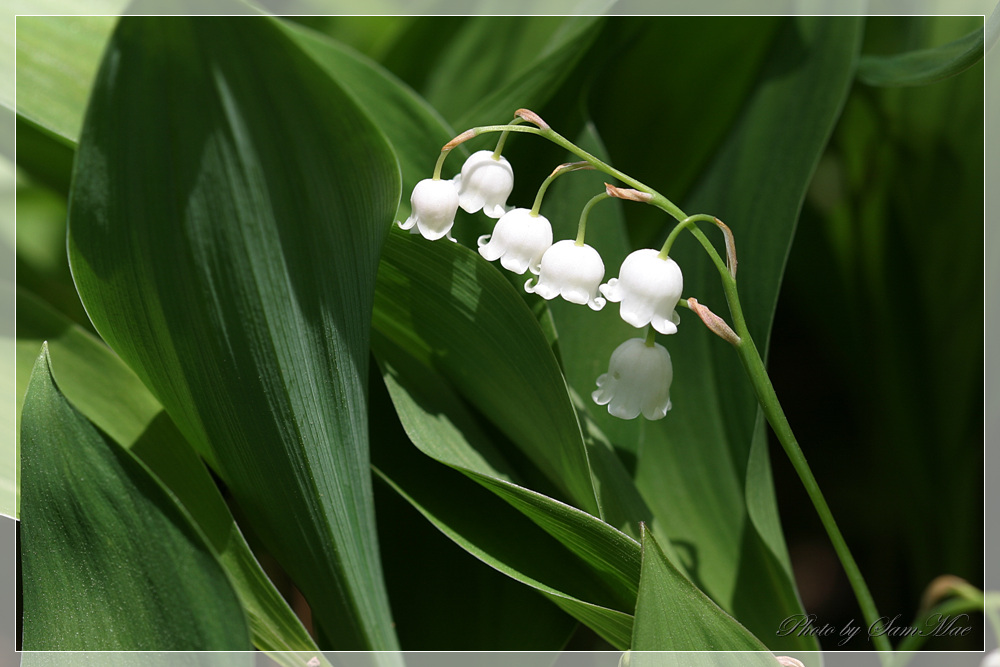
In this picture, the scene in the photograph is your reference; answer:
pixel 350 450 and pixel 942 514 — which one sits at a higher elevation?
pixel 350 450

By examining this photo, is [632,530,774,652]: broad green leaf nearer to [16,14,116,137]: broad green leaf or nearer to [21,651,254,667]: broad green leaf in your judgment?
[21,651,254,667]: broad green leaf

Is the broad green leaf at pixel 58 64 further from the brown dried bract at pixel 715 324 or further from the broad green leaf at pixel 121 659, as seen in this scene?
the brown dried bract at pixel 715 324

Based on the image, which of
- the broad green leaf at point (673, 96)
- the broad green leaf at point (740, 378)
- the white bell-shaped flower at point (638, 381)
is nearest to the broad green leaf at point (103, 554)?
the white bell-shaped flower at point (638, 381)

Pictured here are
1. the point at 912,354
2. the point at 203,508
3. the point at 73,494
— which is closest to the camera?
the point at 73,494

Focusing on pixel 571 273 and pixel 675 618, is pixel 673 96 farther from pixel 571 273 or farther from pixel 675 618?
pixel 675 618

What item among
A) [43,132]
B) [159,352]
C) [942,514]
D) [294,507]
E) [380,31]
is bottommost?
[942,514]

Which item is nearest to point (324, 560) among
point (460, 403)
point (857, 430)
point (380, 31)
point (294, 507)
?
point (294, 507)

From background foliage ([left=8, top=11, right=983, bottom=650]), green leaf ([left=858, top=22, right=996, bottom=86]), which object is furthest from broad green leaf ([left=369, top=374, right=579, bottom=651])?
green leaf ([left=858, top=22, right=996, bottom=86])

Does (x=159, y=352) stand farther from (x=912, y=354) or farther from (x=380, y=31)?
(x=912, y=354)
